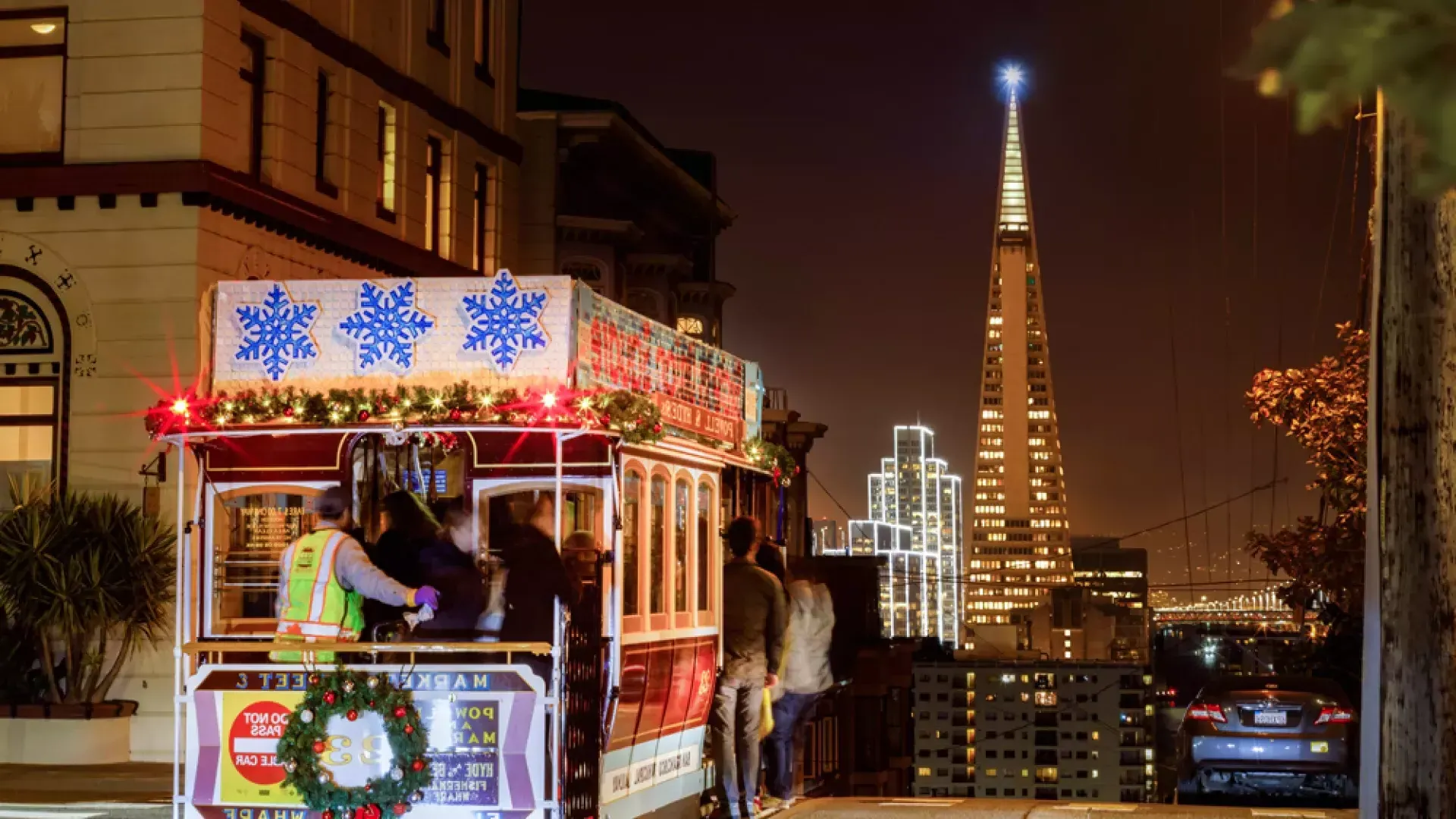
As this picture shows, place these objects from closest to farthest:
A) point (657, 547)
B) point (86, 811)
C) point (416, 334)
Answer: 1. point (416, 334)
2. point (657, 547)
3. point (86, 811)

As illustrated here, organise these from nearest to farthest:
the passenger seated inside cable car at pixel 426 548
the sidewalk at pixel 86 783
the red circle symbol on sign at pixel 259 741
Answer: the red circle symbol on sign at pixel 259 741 < the passenger seated inside cable car at pixel 426 548 < the sidewalk at pixel 86 783

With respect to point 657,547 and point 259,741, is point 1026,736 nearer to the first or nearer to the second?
point 657,547

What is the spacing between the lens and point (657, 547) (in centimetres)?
1273

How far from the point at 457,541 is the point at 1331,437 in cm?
1202

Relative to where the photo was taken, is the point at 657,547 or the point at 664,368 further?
the point at 657,547

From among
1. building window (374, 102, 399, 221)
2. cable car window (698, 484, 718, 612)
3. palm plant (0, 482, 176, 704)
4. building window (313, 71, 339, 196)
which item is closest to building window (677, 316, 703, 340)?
building window (374, 102, 399, 221)

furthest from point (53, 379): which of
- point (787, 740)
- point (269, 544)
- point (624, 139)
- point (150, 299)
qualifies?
point (624, 139)

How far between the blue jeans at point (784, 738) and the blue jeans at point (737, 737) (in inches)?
21.4

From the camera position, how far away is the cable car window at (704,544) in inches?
541

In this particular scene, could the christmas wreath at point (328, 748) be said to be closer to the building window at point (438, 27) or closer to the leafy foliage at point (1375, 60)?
the leafy foliage at point (1375, 60)

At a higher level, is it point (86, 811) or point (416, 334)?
point (416, 334)

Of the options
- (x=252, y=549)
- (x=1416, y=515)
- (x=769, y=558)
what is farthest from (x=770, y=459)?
(x=1416, y=515)

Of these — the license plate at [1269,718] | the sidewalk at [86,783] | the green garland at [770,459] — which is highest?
the green garland at [770,459]

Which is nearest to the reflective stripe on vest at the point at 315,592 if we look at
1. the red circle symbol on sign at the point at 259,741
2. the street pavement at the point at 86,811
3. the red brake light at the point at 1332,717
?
the red circle symbol on sign at the point at 259,741
